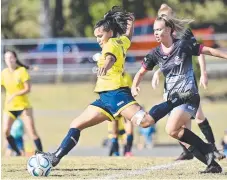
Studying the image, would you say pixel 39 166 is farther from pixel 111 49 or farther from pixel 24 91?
pixel 24 91

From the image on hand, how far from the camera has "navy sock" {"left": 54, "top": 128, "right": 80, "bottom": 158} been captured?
9195mm

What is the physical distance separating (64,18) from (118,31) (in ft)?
92.7

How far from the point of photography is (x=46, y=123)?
2334 centimetres

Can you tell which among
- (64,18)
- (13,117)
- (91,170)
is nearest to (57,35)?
(64,18)

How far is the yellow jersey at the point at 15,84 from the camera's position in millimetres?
12875

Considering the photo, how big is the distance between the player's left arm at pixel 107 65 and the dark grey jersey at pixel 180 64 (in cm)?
71

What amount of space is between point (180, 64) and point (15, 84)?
4.51 metres

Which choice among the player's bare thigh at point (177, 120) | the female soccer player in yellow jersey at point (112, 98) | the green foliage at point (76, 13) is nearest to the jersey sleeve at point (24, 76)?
the female soccer player in yellow jersey at point (112, 98)

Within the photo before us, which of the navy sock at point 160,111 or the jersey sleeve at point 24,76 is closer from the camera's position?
the navy sock at point 160,111

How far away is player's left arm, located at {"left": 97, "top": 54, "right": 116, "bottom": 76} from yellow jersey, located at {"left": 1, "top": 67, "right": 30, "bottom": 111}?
436 cm

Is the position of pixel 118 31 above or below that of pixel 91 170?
above

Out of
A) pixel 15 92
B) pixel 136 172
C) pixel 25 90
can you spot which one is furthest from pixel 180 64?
pixel 15 92

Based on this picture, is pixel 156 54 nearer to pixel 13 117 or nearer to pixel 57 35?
pixel 13 117

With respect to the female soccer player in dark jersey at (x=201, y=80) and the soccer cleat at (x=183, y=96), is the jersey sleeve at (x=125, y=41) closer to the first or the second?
the female soccer player in dark jersey at (x=201, y=80)
